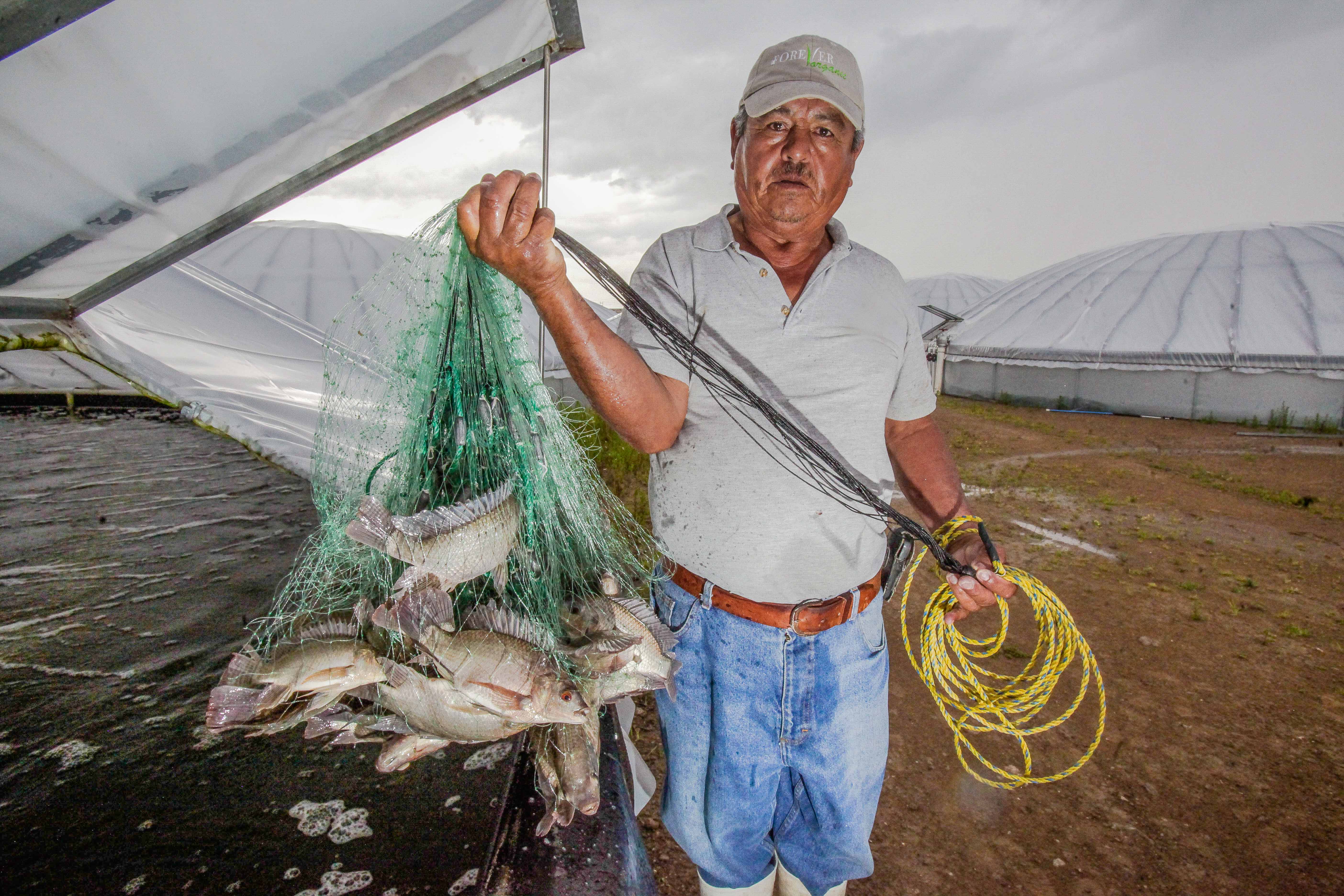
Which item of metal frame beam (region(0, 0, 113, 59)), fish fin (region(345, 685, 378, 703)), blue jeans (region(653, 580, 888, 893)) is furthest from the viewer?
blue jeans (region(653, 580, 888, 893))

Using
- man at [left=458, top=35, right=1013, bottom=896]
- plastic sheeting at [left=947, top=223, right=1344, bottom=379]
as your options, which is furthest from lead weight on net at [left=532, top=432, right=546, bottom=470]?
plastic sheeting at [left=947, top=223, right=1344, bottom=379]

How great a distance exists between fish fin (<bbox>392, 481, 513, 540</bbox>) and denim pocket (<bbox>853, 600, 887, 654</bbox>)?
1.26 m

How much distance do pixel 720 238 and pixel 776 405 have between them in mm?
567

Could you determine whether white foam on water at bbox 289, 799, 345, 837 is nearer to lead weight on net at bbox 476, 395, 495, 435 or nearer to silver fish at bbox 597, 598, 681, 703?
silver fish at bbox 597, 598, 681, 703

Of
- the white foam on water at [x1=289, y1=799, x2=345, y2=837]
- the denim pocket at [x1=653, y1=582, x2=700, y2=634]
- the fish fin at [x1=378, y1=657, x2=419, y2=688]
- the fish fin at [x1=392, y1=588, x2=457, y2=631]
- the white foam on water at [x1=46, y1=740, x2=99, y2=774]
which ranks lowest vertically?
the white foam on water at [x1=289, y1=799, x2=345, y2=837]

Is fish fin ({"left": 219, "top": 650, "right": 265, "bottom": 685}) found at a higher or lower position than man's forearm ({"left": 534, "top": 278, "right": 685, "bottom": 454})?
lower

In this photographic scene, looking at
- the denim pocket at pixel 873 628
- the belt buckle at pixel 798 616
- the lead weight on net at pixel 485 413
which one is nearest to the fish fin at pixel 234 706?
the lead weight on net at pixel 485 413

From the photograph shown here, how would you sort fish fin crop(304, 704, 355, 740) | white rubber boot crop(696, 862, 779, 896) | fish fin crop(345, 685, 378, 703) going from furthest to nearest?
white rubber boot crop(696, 862, 779, 896)
fish fin crop(345, 685, 378, 703)
fish fin crop(304, 704, 355, 740)

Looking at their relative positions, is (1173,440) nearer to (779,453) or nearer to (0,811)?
(779,453)

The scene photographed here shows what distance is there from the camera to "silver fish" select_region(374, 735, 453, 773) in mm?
1656

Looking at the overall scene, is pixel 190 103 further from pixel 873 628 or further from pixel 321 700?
pixel 873 628

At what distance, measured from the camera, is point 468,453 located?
1.83 m

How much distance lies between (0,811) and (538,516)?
200cm

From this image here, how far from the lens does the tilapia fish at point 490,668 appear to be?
1.43 metres
